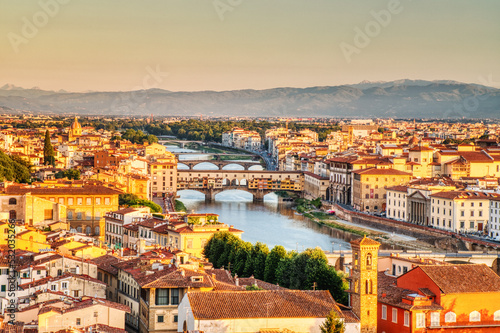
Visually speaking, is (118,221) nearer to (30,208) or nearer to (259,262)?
(30,208)

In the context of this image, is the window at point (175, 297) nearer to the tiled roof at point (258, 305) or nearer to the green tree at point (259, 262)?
the tiled roof at point (258, 305)

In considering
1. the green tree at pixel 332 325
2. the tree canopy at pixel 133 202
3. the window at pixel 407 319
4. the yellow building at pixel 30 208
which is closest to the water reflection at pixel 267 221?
the tree canopy at pixel 133 202

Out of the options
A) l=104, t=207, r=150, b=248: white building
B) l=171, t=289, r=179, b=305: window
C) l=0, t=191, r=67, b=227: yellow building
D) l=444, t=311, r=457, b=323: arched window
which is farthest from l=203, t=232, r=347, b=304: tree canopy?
l=0, t=191, r=67, b=227: yellow building

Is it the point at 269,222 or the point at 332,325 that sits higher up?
the point at 332,325

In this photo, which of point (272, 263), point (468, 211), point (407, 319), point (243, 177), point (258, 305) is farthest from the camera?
point (243, 177)

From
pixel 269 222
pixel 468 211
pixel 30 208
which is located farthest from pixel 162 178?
pixel 30 208

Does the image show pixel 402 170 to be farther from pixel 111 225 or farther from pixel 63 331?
pixel 63 331
